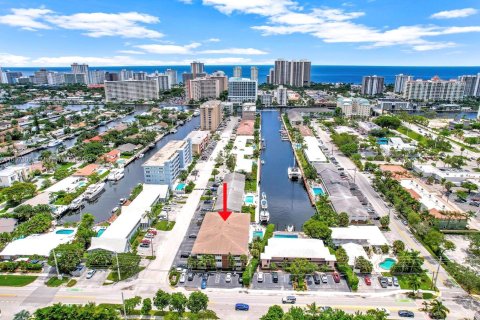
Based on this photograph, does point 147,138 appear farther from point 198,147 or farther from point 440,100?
point 440,100

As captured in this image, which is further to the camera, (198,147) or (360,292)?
(198,147)

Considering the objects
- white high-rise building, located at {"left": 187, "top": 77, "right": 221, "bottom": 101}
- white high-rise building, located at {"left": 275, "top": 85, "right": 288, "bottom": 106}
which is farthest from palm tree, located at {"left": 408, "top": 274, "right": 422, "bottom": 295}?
white high-rise building, located at {"left": 187, "top": 77, "right": 221, "bottom": 101}

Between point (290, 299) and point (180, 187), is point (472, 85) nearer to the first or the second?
point (180, 187)

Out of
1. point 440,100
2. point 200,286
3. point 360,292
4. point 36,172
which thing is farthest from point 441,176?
point 440,100

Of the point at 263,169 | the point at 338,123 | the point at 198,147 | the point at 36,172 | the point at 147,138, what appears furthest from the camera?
the point at 338,123

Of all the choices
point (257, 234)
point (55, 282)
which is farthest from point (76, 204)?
point (257, 234)

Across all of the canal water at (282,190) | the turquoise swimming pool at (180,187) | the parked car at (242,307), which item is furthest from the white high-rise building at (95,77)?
the parked car at (242,307)

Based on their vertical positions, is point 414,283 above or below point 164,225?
above
